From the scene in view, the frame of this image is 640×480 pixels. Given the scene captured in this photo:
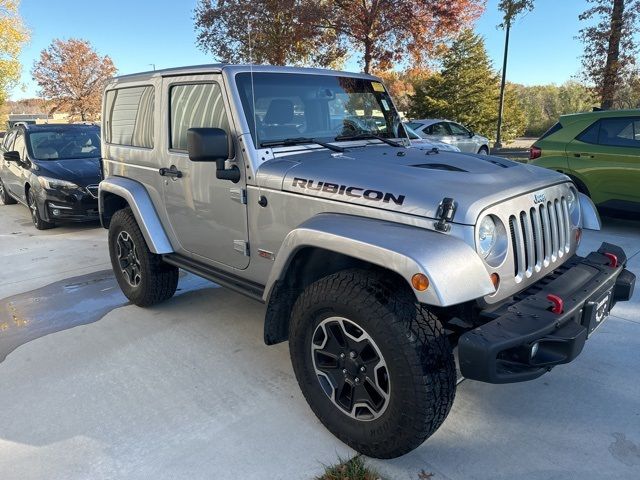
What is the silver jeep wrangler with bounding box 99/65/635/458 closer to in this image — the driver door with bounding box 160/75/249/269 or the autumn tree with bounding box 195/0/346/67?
the driver door with bounding box 160/75/249/269

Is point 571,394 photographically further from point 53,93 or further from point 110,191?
point 53,93

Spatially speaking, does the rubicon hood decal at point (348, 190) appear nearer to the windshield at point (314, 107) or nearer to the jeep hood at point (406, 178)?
the jeep hood at point (406, 178)

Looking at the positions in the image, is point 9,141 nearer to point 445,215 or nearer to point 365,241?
point 365,241

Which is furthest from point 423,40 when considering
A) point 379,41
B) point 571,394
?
point 571,394

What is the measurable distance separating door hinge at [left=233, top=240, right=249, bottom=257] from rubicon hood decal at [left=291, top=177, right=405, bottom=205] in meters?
0.62

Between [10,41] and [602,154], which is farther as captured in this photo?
[10,41]

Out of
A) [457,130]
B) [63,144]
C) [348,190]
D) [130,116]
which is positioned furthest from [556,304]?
[457,130]

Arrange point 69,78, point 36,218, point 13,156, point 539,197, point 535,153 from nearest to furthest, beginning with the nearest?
point 539,197
point 535,153
point 36,218
point 13,156
point 69,78

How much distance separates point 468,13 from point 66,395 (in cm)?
1520

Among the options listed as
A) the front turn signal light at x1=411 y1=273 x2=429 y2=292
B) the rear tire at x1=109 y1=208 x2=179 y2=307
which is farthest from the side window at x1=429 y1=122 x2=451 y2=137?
the front turn signal light at x1=411 y1=273 x2=429 y2=292

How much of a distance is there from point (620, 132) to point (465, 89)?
77.6ft

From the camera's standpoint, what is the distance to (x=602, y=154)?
654 centimetres

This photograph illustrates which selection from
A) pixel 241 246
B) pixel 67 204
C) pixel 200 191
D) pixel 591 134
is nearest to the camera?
pixel 241 246

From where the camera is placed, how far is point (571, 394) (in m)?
2.93
